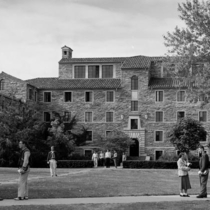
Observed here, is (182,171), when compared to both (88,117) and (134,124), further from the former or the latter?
(88,117)

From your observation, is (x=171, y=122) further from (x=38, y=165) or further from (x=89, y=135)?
(x=38, y=165)

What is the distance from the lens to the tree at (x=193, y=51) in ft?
107

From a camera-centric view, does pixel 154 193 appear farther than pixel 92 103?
No

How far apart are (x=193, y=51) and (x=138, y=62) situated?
31.7m

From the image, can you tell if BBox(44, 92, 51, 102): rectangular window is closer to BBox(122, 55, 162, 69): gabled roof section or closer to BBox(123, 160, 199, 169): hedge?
BBox(122, 55, 162, 69): gabled roof section

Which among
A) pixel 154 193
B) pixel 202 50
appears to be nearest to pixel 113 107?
pixel 202 50

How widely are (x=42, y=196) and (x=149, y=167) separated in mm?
31183

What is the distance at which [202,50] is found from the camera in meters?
33.1

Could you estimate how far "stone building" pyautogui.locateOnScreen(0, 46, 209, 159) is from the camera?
62938 mm

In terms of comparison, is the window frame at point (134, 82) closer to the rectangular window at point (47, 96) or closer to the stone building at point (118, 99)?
the stone building at point (118, 99)

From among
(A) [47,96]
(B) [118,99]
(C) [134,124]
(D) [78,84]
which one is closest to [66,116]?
(A) [47,96]

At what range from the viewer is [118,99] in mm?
64250

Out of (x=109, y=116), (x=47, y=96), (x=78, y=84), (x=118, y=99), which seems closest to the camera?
(x=118, y=99)

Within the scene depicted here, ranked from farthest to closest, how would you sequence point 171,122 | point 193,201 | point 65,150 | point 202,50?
1. point 171,122
2. point 65,150
3. point 202,50
4. point 193,201
